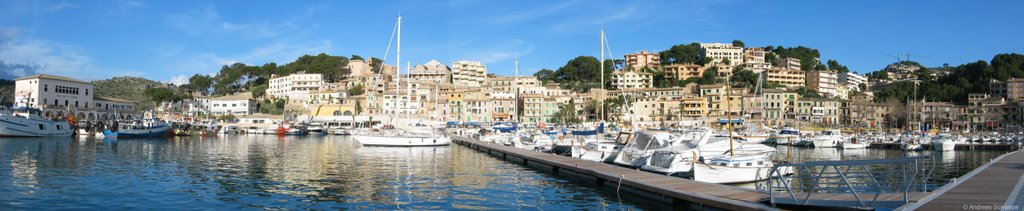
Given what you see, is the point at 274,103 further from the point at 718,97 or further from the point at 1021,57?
the point at 1021,57

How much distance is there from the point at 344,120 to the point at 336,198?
88.5 m

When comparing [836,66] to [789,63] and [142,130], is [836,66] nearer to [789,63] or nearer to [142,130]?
[789,63]

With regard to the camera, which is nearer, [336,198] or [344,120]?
[336,198]

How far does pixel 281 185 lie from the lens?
23656 mm

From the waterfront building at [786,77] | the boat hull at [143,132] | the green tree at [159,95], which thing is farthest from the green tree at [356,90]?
the waterfront building at [786,77]

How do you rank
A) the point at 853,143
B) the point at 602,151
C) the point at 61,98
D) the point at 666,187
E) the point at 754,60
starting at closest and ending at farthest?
the point at 666,187 → the point at 602,151 → the point at 853,143 → the point at 61,98 → the point at 754,60

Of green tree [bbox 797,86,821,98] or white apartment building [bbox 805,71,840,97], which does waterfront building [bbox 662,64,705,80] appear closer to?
green tree [bbox 797,86,821,98]

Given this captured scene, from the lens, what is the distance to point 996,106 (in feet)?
327

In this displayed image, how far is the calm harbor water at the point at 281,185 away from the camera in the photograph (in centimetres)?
1922

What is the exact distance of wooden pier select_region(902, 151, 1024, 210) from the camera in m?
13.2

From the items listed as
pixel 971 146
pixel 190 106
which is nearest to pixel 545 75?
pixel 190 106

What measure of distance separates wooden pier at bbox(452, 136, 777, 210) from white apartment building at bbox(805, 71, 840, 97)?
119515 mm

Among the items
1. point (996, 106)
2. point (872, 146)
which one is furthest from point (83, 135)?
point (996, 106)

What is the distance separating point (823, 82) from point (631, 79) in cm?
3973
